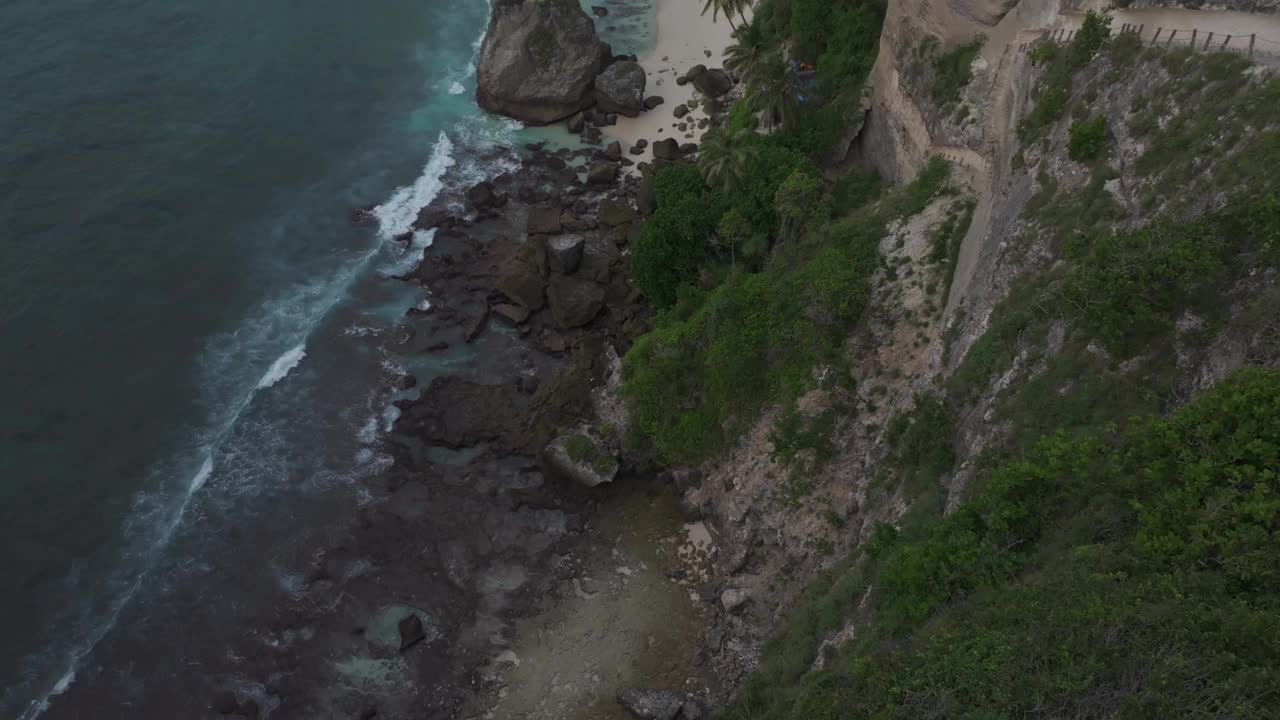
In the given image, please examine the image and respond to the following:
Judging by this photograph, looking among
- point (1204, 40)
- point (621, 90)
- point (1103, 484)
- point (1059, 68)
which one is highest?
point (1204, 40)

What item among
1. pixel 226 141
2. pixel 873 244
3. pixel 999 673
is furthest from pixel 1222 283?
pixel 226 141

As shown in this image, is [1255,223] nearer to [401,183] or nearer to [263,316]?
[263,316]

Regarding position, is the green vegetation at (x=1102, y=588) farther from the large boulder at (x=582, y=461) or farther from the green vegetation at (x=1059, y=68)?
the large boulder at (x=582, y=461)

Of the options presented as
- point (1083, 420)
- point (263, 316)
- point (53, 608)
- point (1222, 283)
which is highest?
point (1222, 283)

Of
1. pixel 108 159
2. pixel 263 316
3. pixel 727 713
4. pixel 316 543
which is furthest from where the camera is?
pixel 108 159

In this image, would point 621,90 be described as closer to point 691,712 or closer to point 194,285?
point 194,285

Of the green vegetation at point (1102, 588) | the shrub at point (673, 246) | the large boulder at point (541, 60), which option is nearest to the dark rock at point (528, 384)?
the shrub at point (673, 246)

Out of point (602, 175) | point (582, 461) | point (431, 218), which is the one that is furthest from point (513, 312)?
point (602, 175)
